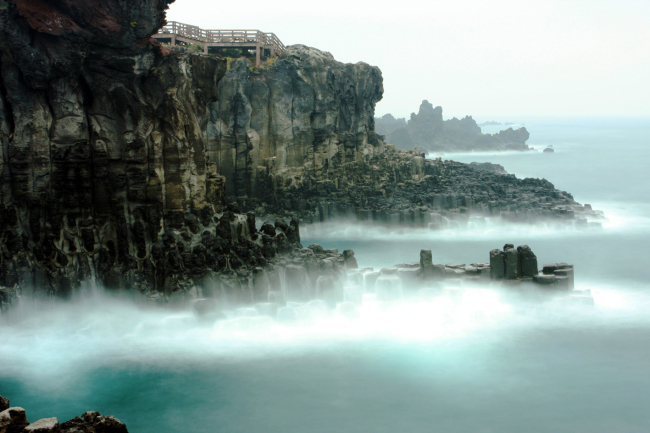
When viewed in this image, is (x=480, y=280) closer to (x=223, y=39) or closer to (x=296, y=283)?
(x=296, y=283)

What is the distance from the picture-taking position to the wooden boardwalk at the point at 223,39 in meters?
39.8

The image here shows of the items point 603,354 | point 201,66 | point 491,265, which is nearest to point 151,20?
point 201,66

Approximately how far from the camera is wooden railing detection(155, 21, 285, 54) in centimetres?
4050

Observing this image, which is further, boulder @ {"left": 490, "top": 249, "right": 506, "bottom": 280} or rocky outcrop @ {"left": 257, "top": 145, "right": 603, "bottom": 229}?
rocky outcrop @ {"left": 257, "top": 145, "right": 603, "bottom": 229}

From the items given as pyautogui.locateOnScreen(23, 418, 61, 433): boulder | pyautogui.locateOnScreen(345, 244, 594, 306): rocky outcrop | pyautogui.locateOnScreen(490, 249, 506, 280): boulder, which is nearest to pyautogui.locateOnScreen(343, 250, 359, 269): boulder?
pyautogui.locateOnScreen(345, 244, 594, 306): rocky outcrop

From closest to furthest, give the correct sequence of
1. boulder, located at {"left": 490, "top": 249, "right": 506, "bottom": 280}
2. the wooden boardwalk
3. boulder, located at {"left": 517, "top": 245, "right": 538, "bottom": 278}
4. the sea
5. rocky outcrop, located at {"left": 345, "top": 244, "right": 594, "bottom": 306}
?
the sea, rocky outcrop, located at {"left": 345, "top": 244, "right": 594, "bottom": 306}, boulder, located at {"left": 517, "top": 245, "right": 538, "bottom": 278}, boulder, located at {"left": 490, "top": 249, "right": 506, "bottom": 280}, the wooden boardwalk

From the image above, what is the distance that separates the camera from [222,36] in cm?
4375

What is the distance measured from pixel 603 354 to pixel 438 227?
22.2 metres

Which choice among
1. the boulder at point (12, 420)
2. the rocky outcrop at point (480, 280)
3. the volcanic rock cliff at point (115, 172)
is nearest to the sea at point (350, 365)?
the rocky outcrop at point (480, 280)

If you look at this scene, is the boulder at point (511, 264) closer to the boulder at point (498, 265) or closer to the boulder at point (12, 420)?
the boulder at point (498, 265)

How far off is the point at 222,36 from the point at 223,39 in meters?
0.22

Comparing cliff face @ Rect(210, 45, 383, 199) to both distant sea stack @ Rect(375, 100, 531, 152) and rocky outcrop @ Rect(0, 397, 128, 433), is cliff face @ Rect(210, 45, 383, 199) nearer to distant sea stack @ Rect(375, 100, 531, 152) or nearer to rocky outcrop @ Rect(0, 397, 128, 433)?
rocky outcrop @ Rect(0, 397, 128, 433)

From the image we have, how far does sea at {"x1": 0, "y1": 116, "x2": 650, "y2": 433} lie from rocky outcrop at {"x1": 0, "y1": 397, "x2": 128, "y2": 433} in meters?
3.62

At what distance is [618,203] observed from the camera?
53.5 meters
